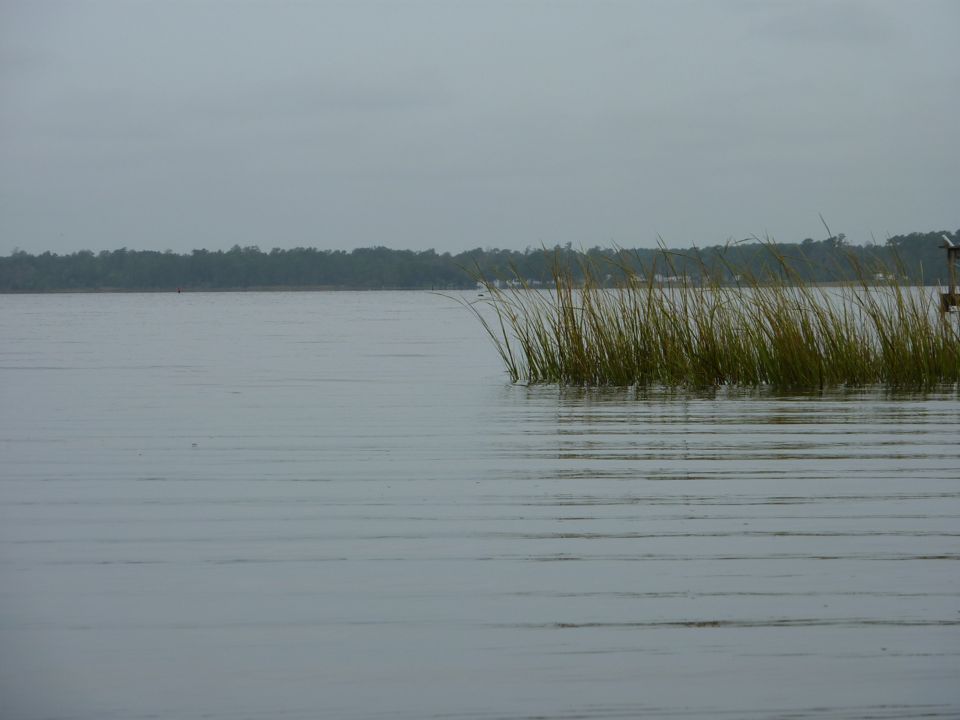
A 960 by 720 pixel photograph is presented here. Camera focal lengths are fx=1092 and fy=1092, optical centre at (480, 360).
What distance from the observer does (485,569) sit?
2.41 meters

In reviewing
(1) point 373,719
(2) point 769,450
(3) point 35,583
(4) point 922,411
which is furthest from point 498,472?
(4) point 922,411

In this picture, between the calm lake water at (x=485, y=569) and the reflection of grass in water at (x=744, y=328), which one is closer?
the calm lake water at (x=485, y=569)

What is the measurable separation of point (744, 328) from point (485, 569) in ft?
Result: 14.4

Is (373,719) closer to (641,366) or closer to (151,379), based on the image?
(641,366)

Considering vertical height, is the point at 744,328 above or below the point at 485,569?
above

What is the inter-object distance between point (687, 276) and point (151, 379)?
404 cm

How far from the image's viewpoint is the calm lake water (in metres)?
1.75

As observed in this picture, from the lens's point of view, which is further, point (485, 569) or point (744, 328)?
point (744, 328)

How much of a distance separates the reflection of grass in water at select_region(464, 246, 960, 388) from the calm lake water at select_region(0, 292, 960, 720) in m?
1.37

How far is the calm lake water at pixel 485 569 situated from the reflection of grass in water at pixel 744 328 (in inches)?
54.1

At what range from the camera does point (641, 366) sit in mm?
6660

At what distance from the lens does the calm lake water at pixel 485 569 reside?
1.75 m

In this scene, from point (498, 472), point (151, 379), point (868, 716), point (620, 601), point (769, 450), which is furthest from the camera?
point (151, 379)

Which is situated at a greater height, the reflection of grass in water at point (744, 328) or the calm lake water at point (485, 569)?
the reflection of grass in water at point (744, 328)
